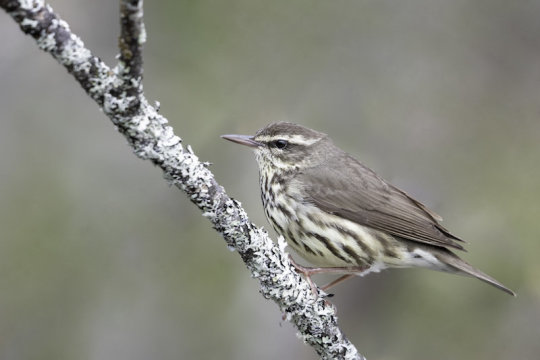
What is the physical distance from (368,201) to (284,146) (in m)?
0.83

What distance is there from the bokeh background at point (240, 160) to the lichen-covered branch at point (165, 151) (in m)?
2.24

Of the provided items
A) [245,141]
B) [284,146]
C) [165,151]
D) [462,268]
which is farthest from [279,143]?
[165,151]

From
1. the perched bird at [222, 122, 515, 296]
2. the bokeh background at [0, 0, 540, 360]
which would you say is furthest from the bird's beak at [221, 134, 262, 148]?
the bokeh background at [0, 0, 540, 360]

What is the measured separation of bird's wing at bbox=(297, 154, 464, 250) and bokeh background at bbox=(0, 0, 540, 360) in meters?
0.66

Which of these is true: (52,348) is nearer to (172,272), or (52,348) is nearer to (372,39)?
(172,272)

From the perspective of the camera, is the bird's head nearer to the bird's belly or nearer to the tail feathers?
the bird's belly

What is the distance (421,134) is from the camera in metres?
6.70

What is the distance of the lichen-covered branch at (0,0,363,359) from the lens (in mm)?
2502

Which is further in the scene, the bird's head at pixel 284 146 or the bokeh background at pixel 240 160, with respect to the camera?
the bokeh background at pixel 240 160

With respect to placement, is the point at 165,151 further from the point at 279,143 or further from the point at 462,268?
the point at 462,268

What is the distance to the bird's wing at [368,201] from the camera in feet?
17.5

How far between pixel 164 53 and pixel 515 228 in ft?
12.3

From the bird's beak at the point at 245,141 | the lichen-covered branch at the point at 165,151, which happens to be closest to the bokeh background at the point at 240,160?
the bird's beak at the point at 245,141

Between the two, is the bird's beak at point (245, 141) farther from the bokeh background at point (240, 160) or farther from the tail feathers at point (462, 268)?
the tail feathers at point (462, 268)
